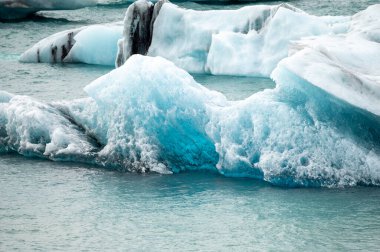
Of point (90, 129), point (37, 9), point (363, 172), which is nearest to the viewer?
point (363, 172)

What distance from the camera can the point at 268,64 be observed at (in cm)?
1244

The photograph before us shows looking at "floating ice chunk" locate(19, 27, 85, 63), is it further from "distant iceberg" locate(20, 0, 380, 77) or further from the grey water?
the grey water

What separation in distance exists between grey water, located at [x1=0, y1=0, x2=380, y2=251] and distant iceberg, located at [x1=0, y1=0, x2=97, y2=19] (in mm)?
13072

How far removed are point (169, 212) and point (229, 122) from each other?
50.7 inches

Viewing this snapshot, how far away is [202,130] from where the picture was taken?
7.46m

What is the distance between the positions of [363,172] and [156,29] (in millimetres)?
6937

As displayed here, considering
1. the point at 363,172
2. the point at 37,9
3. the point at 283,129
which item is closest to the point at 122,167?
the point at 283,129

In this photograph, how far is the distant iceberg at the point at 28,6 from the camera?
20703 millimetres

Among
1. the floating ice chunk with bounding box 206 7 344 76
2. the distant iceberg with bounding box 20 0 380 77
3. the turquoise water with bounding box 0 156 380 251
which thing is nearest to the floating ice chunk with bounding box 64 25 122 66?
the distant iceberg with bounding box 20 0 380 77

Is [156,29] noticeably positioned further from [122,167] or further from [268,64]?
[122,167]

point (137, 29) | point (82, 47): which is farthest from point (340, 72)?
point (82, 47)

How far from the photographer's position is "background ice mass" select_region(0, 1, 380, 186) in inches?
271

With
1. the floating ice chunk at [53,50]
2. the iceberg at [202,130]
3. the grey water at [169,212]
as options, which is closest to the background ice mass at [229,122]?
the iceberg at [202,130]

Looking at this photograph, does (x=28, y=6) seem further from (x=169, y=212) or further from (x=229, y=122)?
(x=169, y=212)
